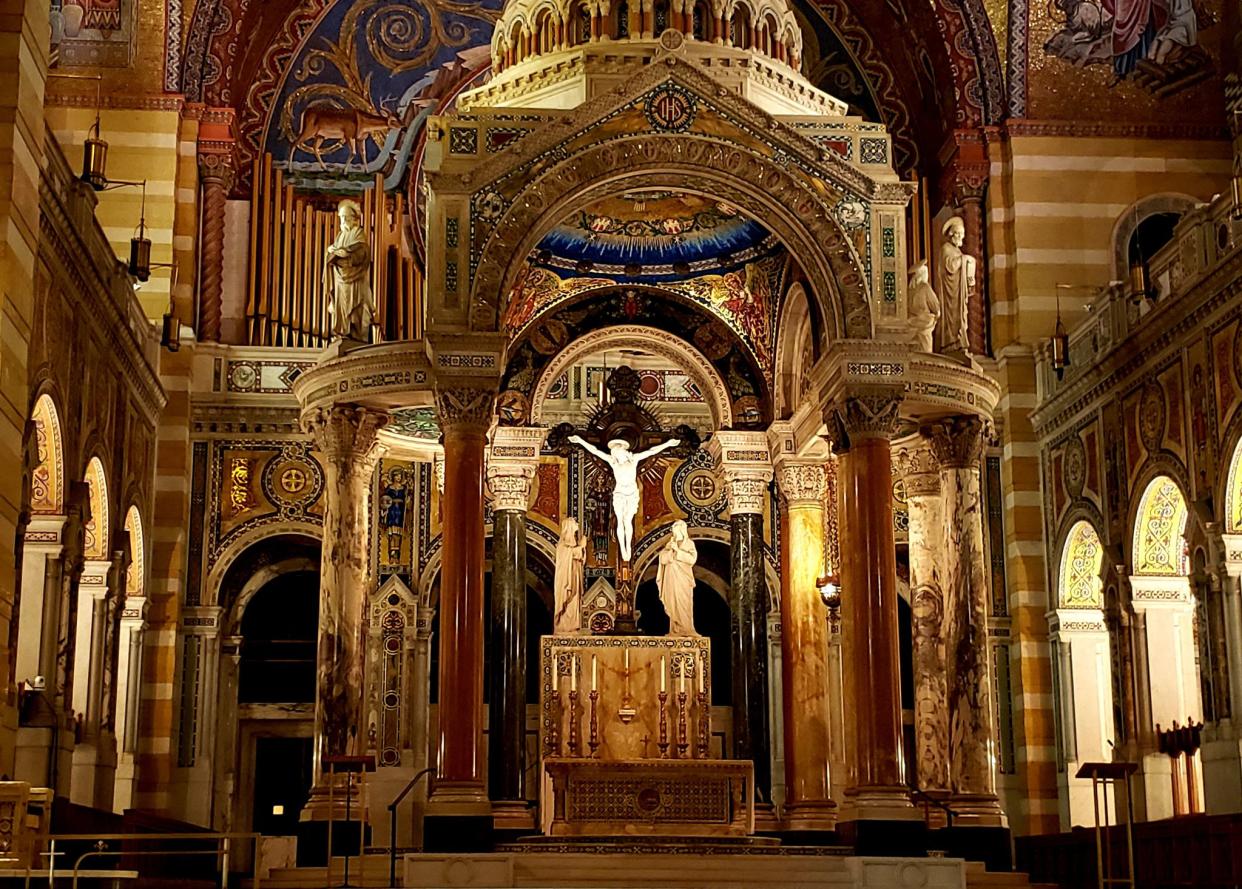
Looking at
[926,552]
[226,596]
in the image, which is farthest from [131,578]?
[926,552]

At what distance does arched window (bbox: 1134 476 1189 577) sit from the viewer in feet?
73.8

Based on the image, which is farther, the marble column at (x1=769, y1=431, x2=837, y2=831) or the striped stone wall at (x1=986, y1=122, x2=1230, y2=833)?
the striped stone wall at (x1=986, y1=122, x2=1230, y2=833)

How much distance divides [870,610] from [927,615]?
2.46 m

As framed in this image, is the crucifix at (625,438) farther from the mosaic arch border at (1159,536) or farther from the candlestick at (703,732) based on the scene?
the mosaic arch border at (1159,536)

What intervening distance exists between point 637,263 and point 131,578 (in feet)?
27.1

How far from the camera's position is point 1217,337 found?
799 inches

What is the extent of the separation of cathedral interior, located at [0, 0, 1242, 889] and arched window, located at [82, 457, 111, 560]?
0.06 m

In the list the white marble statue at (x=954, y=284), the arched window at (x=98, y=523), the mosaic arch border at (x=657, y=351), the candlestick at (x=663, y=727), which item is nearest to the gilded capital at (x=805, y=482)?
the mosaic arch border at (x=657, y=351)

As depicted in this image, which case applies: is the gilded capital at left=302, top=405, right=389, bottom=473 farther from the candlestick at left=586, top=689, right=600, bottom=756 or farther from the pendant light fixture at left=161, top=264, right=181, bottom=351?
the candlestick at left=586, top=689, right=600, bottom=756

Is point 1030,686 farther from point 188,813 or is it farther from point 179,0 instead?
point 179,0

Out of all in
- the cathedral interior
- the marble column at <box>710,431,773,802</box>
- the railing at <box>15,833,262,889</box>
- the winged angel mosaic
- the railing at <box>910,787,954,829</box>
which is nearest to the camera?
the railing at <box>15,833,262,889</box>

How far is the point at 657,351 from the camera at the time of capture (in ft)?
81.7

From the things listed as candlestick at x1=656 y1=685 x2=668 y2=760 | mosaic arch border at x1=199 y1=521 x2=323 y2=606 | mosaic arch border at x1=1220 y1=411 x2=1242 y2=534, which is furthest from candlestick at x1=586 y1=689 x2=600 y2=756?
mosaic arch border at x1=1220 y1=411 x2=1242 y2=534

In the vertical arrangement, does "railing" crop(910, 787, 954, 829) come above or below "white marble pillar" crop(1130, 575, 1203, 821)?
below
